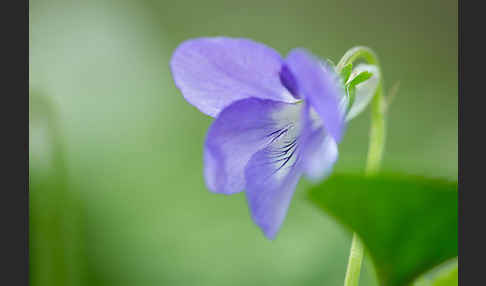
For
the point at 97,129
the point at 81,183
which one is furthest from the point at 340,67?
the point at 97,129

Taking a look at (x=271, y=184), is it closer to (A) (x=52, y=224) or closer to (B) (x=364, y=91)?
Answer: (B) (x=364, y=91)

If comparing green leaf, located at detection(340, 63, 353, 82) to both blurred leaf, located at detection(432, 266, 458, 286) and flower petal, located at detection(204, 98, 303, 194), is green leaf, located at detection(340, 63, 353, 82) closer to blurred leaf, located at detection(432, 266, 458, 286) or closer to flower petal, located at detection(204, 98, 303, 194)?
flower petal, located at detection(204, 98, 303, 194)

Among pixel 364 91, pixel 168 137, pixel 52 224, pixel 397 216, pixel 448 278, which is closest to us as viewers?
pixel 397 216

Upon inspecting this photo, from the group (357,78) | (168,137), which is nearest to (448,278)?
(357,78)

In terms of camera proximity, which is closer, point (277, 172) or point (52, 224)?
point (277, 172)

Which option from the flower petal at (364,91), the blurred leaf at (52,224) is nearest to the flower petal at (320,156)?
the flower petal at (364,91)
